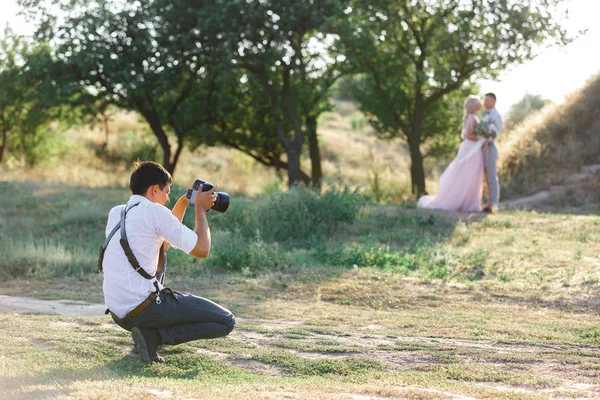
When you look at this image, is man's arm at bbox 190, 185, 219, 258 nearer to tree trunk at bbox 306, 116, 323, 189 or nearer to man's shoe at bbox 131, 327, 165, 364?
man's shoe at bbox 131, 327, 165, 364

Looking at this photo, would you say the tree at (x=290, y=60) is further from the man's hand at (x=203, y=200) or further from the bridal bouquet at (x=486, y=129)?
the man's hand at (x=203, y=200)

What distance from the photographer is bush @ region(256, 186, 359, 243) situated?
13734 millimetres

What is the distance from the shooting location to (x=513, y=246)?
492 inches

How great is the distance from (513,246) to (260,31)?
10.4 m

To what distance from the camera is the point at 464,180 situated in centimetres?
1599

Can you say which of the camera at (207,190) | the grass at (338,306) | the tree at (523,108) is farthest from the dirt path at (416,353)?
the tree at (523,108)

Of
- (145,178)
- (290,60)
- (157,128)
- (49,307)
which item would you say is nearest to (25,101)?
(157,128)

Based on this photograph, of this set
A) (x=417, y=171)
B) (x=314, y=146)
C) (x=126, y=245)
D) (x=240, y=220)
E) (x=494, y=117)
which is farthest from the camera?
(x=314, y=146)

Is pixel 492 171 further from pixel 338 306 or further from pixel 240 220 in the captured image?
pixel 338 306

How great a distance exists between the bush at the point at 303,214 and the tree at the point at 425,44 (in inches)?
224

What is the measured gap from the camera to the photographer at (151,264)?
Answer: 558 centimetres

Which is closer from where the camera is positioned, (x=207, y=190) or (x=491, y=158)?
(x=207, y=190)

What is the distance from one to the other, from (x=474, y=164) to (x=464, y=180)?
36cm

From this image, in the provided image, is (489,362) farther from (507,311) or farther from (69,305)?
(69,305)
